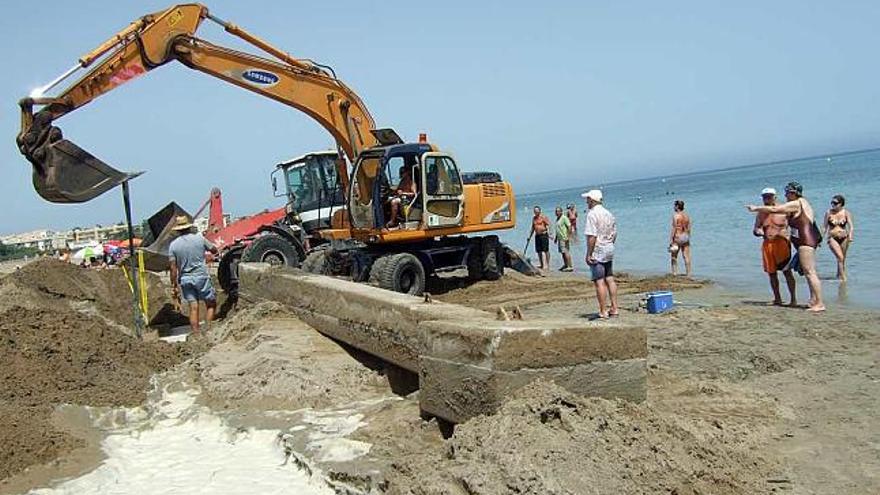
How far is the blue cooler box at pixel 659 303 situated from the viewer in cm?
970

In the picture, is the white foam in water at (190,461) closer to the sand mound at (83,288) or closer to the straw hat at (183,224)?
the straw hat at (183,224)

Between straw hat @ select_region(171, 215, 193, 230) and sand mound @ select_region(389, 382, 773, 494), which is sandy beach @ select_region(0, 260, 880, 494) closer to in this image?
sand mound @ select_region(389, 382, 773, 494)

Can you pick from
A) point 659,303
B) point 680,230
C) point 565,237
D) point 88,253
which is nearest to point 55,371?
point 659,303

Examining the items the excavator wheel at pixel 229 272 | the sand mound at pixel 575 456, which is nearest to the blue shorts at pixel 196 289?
the excavator wheel at pixel 229 272

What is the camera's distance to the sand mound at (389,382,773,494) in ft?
12.4

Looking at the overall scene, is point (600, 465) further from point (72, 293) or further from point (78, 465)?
point (72, 293)

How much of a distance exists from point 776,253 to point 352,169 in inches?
242

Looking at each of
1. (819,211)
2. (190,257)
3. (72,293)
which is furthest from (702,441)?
(819,211)

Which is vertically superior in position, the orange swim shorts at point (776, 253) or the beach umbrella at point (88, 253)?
the beach umbrella at point (88, 253)

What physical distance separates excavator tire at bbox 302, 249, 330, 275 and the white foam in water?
18.9 ft

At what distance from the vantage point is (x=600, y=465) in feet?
12.6

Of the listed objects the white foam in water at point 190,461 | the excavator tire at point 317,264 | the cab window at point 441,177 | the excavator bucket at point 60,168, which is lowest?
the white foam in water at point 190,461

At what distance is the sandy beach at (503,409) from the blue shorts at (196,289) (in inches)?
60.0

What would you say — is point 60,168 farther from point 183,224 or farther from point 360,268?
point 360,268
